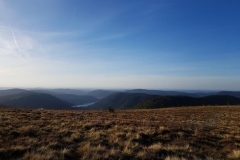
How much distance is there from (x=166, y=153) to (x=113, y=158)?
2669 mm

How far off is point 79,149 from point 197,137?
306 inches

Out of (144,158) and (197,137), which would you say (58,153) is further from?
(197,137)

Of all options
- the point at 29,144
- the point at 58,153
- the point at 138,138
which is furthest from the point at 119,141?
the point at 29,144

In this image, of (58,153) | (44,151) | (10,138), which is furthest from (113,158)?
(10,138)

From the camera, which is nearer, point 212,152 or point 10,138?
point 212,152

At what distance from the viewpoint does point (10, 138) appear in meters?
10.0

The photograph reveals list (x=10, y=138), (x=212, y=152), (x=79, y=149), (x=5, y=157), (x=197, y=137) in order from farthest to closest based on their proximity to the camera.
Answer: (x=197, y=137), (x=10, y=138), (x=212, y=152), (x=79, y=149), (x=5, y=157)

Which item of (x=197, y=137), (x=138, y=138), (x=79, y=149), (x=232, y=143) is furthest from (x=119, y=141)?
(x=232, y=143)

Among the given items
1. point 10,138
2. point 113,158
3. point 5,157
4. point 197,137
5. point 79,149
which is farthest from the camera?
point 197,137

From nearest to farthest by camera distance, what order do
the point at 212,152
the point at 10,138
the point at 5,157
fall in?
the point at 5,157, the point at 212,152, the point at 10,138

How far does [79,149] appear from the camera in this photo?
336 inches

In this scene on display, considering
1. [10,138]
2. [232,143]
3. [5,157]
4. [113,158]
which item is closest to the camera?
[5,157]

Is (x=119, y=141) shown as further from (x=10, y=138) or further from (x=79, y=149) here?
(x=10, y=138)

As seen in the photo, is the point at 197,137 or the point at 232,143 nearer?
the point at 232,143
